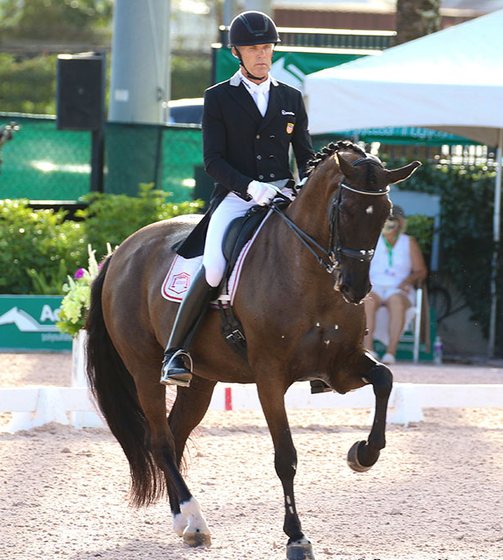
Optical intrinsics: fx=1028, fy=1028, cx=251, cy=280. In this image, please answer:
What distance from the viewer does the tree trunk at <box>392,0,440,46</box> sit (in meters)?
13.9

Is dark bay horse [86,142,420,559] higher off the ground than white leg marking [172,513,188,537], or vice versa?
dark bay horse [86,142,420,559]

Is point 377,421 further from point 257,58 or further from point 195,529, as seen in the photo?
point 257,58

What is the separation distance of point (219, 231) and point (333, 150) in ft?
2.47

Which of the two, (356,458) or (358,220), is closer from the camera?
(358,220)

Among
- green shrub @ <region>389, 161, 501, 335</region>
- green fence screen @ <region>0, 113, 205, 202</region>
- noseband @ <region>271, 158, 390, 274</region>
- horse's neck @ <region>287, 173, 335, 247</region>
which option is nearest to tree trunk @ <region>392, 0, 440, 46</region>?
green shrub @ <region>389, 161, 501, 335</region>

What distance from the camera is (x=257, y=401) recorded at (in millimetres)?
7312

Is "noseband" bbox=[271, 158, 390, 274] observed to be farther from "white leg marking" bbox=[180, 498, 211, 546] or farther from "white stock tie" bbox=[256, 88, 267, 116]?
"white leg marking" bbox=[180, 498, 211, 546]

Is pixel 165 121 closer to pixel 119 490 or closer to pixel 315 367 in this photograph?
pixel 119 490

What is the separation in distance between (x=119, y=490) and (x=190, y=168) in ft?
23.0

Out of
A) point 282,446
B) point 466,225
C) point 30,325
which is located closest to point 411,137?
point 466,225

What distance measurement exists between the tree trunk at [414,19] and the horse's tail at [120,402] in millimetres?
9036

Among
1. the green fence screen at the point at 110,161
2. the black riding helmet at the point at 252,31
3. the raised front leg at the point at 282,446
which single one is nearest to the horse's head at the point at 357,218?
the raised front leg at the point at 282,446

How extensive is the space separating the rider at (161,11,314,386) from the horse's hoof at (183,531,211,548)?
27.9 inches

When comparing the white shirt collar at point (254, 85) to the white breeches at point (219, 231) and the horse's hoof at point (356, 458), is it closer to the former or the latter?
the white breeches at point (219, 231)
